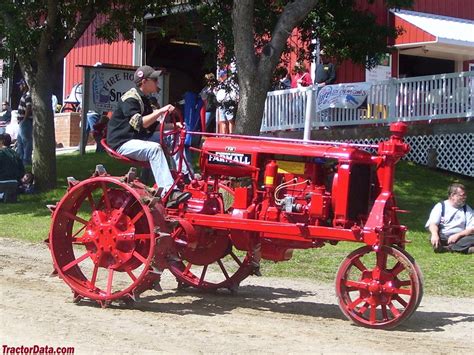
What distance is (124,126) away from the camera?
8.20m

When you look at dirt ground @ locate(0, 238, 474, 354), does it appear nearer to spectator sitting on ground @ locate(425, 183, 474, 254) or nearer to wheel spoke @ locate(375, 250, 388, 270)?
wheel spoke @ locate(375, 250, 388, 270)

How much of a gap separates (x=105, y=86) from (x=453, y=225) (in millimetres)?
9833

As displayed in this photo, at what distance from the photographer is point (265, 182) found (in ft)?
25.6

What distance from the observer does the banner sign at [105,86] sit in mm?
19047

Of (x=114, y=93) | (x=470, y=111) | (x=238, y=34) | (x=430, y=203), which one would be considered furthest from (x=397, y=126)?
(x=114, y=93)

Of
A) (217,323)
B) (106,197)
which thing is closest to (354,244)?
(106,197)

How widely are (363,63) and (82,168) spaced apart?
6.30 meters

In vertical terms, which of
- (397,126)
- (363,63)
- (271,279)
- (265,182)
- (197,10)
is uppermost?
(197,10)

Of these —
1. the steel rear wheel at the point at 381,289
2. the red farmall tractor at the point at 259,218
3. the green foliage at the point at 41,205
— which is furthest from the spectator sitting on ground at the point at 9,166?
the steel rear wheel at the point at 381,289

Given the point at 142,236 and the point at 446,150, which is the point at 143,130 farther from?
the point at 446,150

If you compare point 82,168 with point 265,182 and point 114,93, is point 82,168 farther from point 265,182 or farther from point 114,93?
point 265,182

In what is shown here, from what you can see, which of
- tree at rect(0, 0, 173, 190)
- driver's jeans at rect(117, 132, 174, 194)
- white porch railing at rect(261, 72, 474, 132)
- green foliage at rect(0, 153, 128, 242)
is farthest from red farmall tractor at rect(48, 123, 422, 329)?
white porch railing at rect(261, 72, 474, 132)

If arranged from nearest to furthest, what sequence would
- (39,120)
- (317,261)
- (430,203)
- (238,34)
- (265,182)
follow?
1. (265,182)
2. (317,261)
3. (238,34)
4. (430,203)
5. (39,120)

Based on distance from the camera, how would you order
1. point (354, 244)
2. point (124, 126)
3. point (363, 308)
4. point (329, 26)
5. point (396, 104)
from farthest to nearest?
point (396, 104)
point (329, 26)
point (354, 244)
point (124, 126)
point (363, 308)
